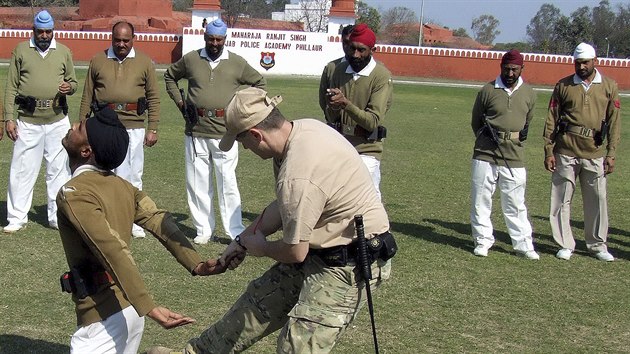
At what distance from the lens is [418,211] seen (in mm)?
11000

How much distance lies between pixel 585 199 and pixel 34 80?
232 inches

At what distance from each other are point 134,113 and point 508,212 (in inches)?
156

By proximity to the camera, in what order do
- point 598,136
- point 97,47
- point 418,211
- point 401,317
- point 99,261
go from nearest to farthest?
point 99,261
point 401,317
point 598,136
point 418,211
point 97,47

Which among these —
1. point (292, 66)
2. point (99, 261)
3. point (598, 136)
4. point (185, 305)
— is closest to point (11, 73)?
point (185, 305)

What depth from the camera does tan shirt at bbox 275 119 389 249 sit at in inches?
153

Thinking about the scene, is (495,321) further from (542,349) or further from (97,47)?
(97,47)

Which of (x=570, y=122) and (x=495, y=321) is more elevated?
(x=570, y=122)

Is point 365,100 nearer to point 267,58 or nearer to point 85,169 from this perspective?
point 85,169

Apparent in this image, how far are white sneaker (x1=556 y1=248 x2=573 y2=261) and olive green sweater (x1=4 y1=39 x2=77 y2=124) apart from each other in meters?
5.34

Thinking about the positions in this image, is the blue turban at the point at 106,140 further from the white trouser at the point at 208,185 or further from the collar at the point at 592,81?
the collar at the point at 592,81

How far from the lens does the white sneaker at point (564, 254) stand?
8766 millimetres

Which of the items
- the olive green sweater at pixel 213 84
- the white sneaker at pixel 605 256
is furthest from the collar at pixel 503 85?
the olive green sweater at pixel 213 84

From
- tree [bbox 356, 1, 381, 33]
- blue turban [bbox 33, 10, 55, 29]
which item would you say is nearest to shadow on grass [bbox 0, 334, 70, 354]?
blue turban [bbox 33, 10, 55, 29]

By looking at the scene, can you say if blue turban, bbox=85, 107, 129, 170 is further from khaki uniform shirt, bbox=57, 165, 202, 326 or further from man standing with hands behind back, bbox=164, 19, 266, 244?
man standing with hands behind back, bbox=164, 19, 266, 244
